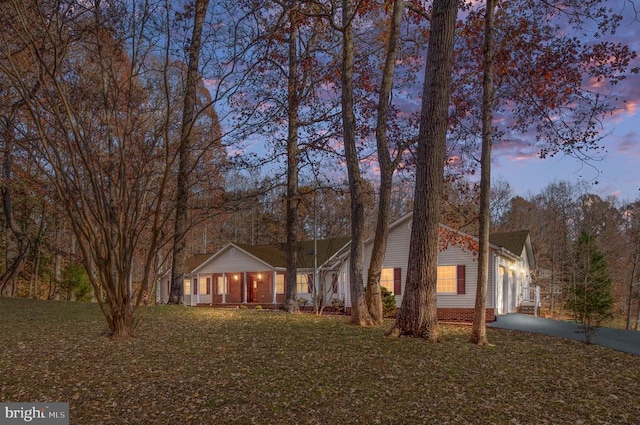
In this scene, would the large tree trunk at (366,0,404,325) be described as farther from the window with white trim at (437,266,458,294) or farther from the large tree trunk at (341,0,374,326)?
the window with white trim at (437,266,458,294)

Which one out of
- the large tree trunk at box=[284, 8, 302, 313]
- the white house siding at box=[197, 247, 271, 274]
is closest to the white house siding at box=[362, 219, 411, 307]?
the large tree trunk at box=[284, 8, 302, 313]

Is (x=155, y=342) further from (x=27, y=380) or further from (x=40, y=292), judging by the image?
(x=40, y=292)

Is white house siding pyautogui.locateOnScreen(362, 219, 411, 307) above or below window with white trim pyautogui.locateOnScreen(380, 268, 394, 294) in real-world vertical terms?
above

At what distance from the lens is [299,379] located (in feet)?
17.7

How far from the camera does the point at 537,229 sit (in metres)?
38.7

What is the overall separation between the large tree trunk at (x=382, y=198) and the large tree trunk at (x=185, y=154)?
4663mm

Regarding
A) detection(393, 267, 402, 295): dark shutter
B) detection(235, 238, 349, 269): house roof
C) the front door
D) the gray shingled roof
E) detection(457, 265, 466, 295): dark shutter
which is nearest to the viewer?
detection(457, 265, 466, 295): dark shutter

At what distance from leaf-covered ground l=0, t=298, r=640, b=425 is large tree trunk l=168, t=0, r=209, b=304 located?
195cm

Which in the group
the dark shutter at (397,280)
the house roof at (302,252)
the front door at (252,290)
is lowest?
the front door at (252,290)

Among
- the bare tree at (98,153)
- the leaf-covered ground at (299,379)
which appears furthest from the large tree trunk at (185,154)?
the leaf-covered ground at (299,379)

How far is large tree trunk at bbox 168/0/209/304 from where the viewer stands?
22.8ft

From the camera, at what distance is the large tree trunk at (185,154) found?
6954 millimetres

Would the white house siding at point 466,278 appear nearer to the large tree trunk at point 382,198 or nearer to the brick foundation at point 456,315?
the brick foundation at point 456,315

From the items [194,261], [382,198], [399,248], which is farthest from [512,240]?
[194,261]
